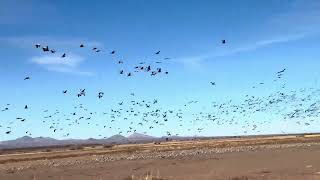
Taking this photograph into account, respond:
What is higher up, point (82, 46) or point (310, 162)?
point (82, 46)

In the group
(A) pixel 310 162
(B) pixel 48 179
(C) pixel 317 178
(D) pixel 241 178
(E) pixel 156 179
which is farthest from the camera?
(A) pixel 310 162

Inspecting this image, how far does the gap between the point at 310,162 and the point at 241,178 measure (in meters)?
11.6

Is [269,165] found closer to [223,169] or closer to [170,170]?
[223,169]

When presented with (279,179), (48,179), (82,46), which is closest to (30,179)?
Answer: (48,179)

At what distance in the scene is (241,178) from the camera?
28.7 meters

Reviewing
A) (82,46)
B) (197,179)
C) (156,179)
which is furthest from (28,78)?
(197,179)

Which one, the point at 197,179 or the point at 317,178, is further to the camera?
the point at 197,179

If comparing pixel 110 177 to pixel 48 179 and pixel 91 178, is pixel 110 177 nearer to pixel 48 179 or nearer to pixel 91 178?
pixel 91 178

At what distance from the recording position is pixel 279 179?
2706cm

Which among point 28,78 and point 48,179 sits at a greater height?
point 28,78

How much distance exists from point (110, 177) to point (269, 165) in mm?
11928

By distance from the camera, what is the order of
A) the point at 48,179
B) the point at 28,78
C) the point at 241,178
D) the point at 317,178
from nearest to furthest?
1. the point at 317,178
2. the point at 241,178
3. the point at 28,78
4. the point at 48,179

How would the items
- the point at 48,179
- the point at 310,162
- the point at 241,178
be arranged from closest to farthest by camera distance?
1. the point at 241,178
2. the point at 48,179
3. the point at 310,162

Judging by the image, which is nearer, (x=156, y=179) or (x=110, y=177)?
(x=156, y=179)
